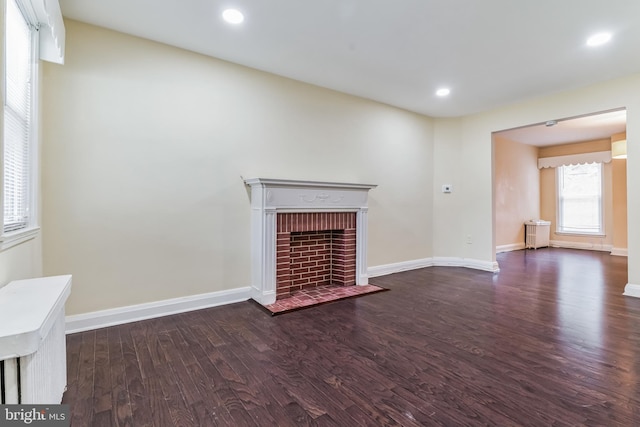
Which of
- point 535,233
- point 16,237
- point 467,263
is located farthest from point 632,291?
point 16,237

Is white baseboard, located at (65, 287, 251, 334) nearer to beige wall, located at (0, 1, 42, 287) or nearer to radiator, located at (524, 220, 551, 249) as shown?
beige wall, located at (0, 1, 42, 287)

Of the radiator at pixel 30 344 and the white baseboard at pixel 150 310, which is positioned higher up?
the radiator at pixel 30 344

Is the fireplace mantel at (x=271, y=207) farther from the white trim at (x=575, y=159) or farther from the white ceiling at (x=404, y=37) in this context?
the white trim at (x=575, y=159)

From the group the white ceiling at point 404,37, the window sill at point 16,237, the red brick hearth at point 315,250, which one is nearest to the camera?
the window sill at point 16,237

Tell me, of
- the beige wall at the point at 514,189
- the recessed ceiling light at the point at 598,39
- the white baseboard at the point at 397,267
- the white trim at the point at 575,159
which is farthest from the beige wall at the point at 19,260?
the white trim at the point at 575,159

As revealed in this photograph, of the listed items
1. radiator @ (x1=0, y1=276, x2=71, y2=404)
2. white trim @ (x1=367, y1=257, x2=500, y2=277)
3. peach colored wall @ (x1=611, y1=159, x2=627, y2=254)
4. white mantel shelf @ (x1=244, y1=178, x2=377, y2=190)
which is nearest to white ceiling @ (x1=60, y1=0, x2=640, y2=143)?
white mantel shelf @ (x1=244, y1=178, x2=377, y2=190)

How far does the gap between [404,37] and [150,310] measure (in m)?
3.62

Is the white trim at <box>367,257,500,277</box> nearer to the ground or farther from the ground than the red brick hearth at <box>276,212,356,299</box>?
nearer to the ground

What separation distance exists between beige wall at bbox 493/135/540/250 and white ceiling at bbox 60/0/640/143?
138 inches

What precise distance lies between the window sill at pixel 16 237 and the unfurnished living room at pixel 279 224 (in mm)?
21

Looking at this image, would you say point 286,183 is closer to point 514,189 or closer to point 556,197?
point 514,189

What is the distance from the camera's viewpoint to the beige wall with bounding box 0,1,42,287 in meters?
1.55

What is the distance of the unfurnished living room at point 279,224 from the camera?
169cm

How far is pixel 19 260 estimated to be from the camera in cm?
188
